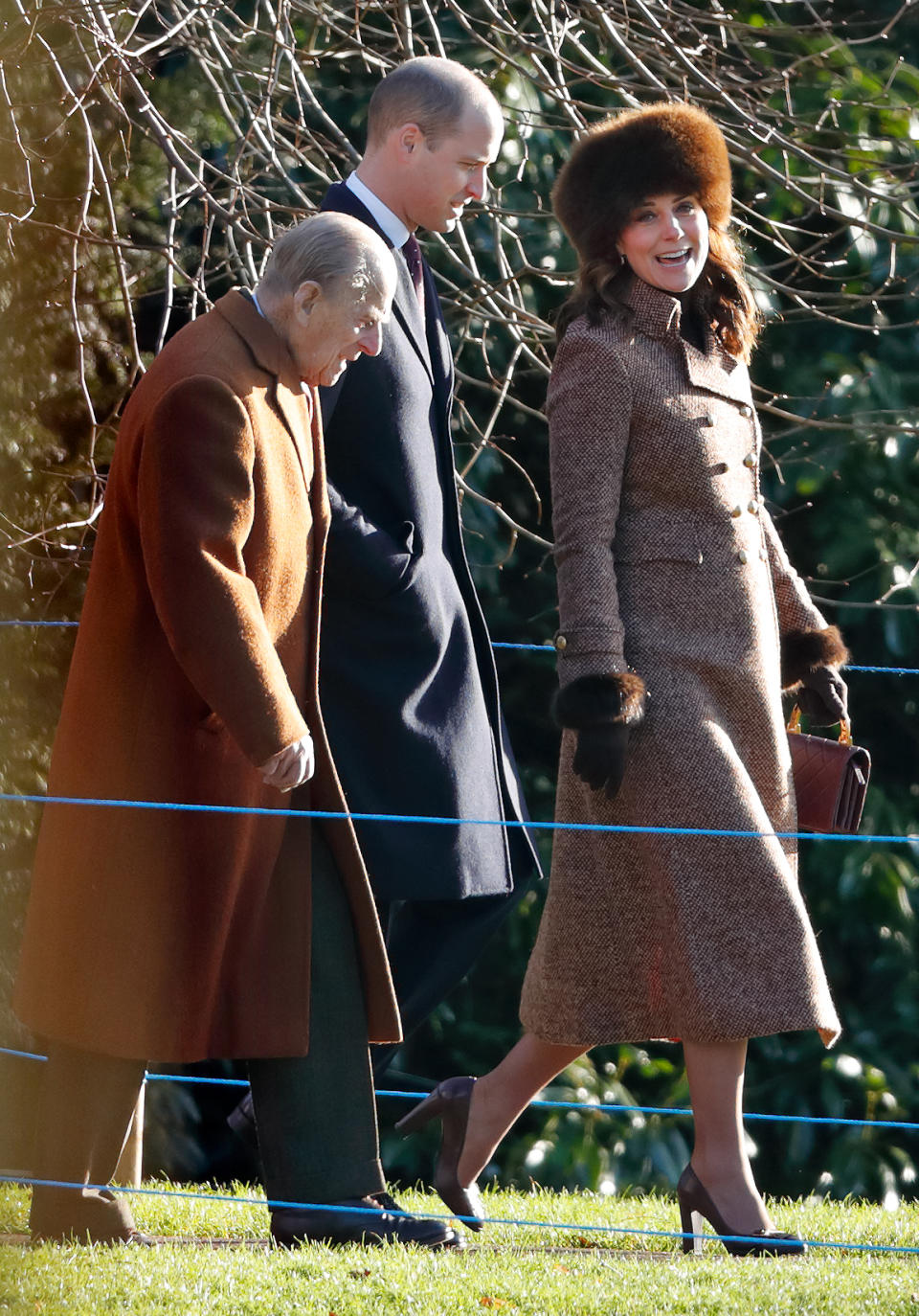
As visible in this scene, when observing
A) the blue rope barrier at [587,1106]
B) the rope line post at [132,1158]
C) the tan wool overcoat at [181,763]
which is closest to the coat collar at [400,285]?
the tan wool overcoat at [181,763]

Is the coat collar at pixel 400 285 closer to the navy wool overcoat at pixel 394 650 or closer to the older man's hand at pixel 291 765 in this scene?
the navy wool overcoat at pixel 394 650

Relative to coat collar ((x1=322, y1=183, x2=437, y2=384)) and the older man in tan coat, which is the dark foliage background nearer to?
coat collar ((x1=322, y1=183, x2=437, y2=384))

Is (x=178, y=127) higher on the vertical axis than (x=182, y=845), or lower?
higher

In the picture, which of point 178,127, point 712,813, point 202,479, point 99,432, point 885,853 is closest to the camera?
point 202,479

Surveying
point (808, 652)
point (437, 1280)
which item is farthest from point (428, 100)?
point (437, 1280)

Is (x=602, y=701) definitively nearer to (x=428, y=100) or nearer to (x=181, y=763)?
(x=181, y=763)

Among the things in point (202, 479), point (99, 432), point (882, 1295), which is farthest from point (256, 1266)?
point (99, 432)

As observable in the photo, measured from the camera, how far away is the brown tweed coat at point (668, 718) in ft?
11.0

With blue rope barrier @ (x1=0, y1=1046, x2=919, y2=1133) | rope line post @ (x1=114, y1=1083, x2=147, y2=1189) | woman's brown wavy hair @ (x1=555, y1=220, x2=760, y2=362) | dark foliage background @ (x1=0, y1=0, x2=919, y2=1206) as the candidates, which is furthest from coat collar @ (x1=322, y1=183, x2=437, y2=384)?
rope line post @ (x1=114, y1=1083, x2=147, y2=1189)

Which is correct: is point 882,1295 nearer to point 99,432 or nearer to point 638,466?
point 638,466

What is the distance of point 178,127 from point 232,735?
3224mm

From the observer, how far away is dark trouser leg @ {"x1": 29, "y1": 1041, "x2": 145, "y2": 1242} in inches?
121

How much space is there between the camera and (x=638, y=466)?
3.46 meters

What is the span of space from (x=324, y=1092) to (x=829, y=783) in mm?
1041
